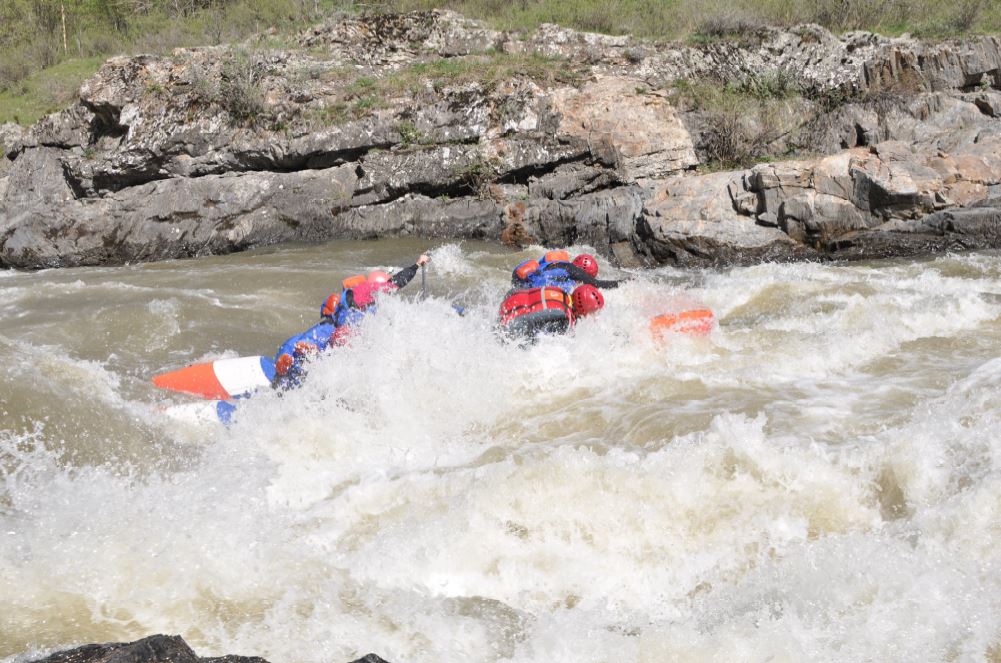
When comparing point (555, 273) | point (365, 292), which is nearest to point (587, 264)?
point (555, 273)

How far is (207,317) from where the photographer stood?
24.6 ft

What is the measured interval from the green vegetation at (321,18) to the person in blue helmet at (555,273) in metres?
6.94

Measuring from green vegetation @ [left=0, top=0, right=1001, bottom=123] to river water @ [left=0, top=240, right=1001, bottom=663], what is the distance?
8.91 meters

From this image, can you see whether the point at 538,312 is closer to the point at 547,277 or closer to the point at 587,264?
the point at 547,277

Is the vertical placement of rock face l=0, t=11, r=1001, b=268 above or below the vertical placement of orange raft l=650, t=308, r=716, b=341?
above

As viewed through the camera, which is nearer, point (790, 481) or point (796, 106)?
point (790, 481)

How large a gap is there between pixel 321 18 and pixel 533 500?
1549 centimetres

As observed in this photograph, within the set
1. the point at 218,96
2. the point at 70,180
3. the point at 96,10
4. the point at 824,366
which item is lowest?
the point at 824,366

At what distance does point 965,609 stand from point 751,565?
79 cm

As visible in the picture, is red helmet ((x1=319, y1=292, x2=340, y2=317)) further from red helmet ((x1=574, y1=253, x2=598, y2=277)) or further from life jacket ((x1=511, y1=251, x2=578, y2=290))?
red helmet ((x1=574, y1=253, x2=598, y2=277))

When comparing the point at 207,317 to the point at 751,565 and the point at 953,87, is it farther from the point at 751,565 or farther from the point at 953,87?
the point at 953,87

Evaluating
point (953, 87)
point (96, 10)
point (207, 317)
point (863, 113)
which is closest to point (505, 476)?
point (207, 317)

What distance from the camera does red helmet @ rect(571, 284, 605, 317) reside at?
6.30 meters

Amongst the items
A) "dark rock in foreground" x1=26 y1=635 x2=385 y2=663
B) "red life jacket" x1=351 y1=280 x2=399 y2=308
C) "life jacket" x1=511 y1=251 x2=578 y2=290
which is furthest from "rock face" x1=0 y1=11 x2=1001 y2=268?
"dark rock in foreground" x1=26 y1=635 x2=385 y2=663
